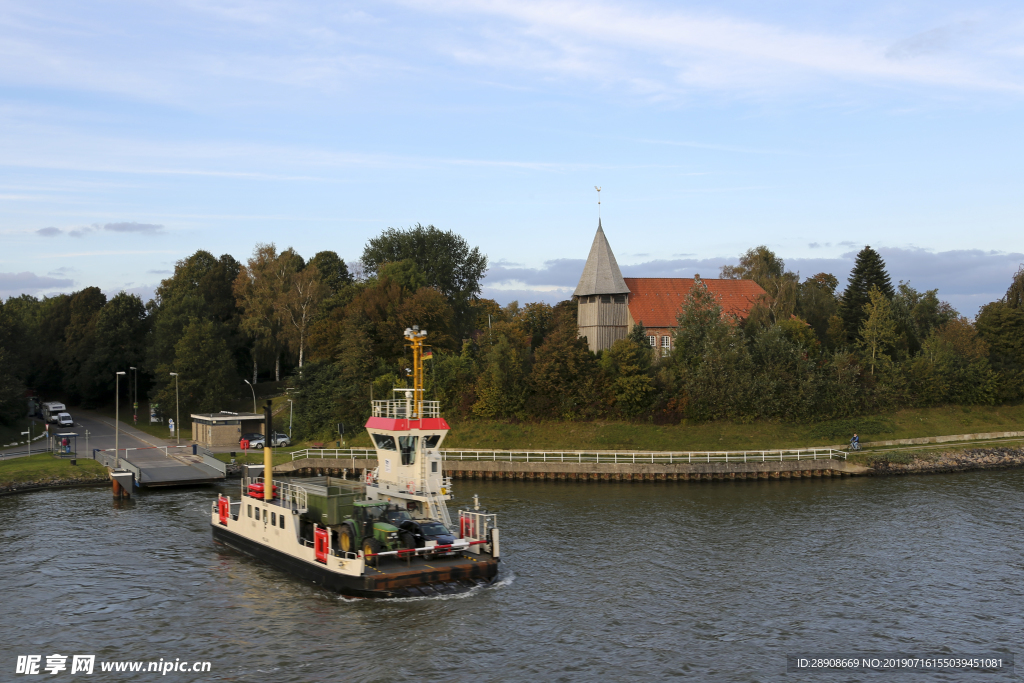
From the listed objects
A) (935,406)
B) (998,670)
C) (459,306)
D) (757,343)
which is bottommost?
(998,670)

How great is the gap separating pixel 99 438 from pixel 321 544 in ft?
177

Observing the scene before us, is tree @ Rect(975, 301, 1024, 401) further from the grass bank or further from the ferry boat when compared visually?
the ferry boat

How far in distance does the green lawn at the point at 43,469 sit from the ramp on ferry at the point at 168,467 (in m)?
1.49

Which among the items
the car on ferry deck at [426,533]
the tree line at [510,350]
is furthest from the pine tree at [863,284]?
the car on ferry deck at [426,533]

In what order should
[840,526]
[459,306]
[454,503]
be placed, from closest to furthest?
[840,526] < [454,503] < [459,306]

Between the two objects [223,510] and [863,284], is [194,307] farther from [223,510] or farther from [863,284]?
[863,284]

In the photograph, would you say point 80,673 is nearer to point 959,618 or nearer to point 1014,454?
point 959,618

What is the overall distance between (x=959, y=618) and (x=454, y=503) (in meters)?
27.8

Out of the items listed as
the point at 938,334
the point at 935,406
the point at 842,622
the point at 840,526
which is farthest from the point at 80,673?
the point at 938,334

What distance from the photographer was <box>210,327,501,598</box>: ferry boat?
2905 centimetres

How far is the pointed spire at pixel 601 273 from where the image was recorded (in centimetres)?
8544

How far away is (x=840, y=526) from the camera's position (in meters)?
40.8

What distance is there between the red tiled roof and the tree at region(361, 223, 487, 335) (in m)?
27.0

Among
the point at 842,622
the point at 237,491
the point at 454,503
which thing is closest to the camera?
the point at 842,622
